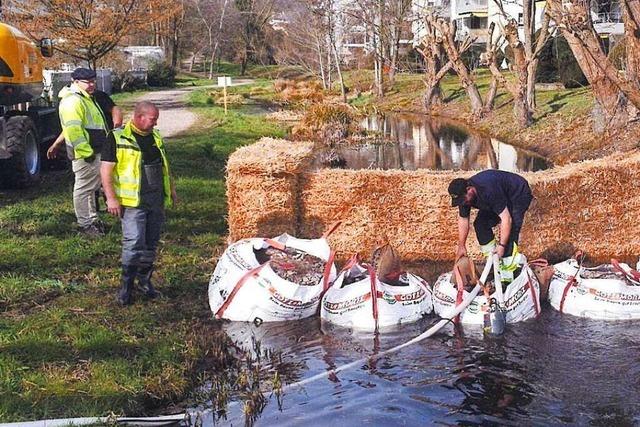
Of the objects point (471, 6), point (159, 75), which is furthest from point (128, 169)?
point (471, 6)

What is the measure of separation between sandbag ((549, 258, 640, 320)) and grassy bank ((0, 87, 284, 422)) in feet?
11.1

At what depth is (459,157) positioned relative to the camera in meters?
21.7

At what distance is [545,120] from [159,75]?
3285 cm

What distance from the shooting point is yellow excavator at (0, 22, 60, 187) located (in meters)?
12.2

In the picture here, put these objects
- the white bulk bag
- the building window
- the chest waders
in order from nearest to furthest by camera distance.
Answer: the chest waders, the white bulk bag, the building window

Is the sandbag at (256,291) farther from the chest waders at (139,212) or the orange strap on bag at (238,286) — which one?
the chest waders at (139,212)

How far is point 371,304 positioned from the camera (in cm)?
755

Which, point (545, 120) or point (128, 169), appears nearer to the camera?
point (128, 169)

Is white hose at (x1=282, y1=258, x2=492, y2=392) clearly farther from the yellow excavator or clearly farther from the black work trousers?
the yellow excavator

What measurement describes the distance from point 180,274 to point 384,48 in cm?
3701

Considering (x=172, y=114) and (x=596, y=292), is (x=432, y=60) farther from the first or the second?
(x=596, y=292)

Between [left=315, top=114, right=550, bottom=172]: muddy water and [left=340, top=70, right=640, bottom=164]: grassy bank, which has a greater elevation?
[left=340, top=70, right=640, bottom=164]: grassy bank

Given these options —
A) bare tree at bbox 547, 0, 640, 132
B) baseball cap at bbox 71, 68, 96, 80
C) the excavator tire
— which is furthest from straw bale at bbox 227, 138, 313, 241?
bare tree at bbox 547, 0, 640, 132

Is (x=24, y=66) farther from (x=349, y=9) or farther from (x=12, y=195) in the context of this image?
(x=349, y=9)
